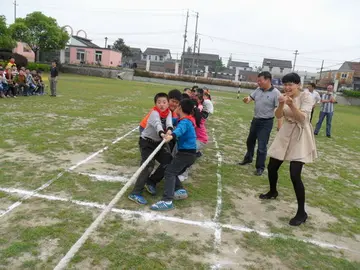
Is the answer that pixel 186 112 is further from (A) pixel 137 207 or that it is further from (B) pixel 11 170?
(B) pixel 11 170

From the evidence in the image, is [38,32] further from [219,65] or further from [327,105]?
[219,65]

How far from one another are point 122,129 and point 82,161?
11.3 ft

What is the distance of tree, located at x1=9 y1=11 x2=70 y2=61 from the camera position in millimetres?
39344

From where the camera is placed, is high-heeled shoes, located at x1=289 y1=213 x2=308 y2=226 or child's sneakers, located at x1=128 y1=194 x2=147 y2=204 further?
child's sneakers, located at x1=128 y1=194 x2=147 y2=204

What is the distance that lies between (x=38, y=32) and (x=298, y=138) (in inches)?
1726

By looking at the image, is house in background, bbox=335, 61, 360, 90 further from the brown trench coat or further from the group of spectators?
the brown trench coat

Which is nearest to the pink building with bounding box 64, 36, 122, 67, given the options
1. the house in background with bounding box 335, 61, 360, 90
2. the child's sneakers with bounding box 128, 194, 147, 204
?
the house in background with bounding box 335, 61, 360, 90

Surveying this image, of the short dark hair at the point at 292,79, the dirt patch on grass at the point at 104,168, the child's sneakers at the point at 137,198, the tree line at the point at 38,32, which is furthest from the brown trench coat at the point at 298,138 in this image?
the tree line at the point at 38,32

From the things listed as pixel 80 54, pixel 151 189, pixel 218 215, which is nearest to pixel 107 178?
pixel 151 189

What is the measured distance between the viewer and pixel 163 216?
12.5 ft

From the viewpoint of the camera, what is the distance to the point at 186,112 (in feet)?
13.7

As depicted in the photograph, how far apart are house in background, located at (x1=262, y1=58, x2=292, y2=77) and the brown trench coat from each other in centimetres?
7904

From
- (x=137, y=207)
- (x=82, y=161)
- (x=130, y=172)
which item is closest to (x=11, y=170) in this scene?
(x=82, y=161)

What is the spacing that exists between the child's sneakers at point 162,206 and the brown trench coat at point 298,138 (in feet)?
5.26
